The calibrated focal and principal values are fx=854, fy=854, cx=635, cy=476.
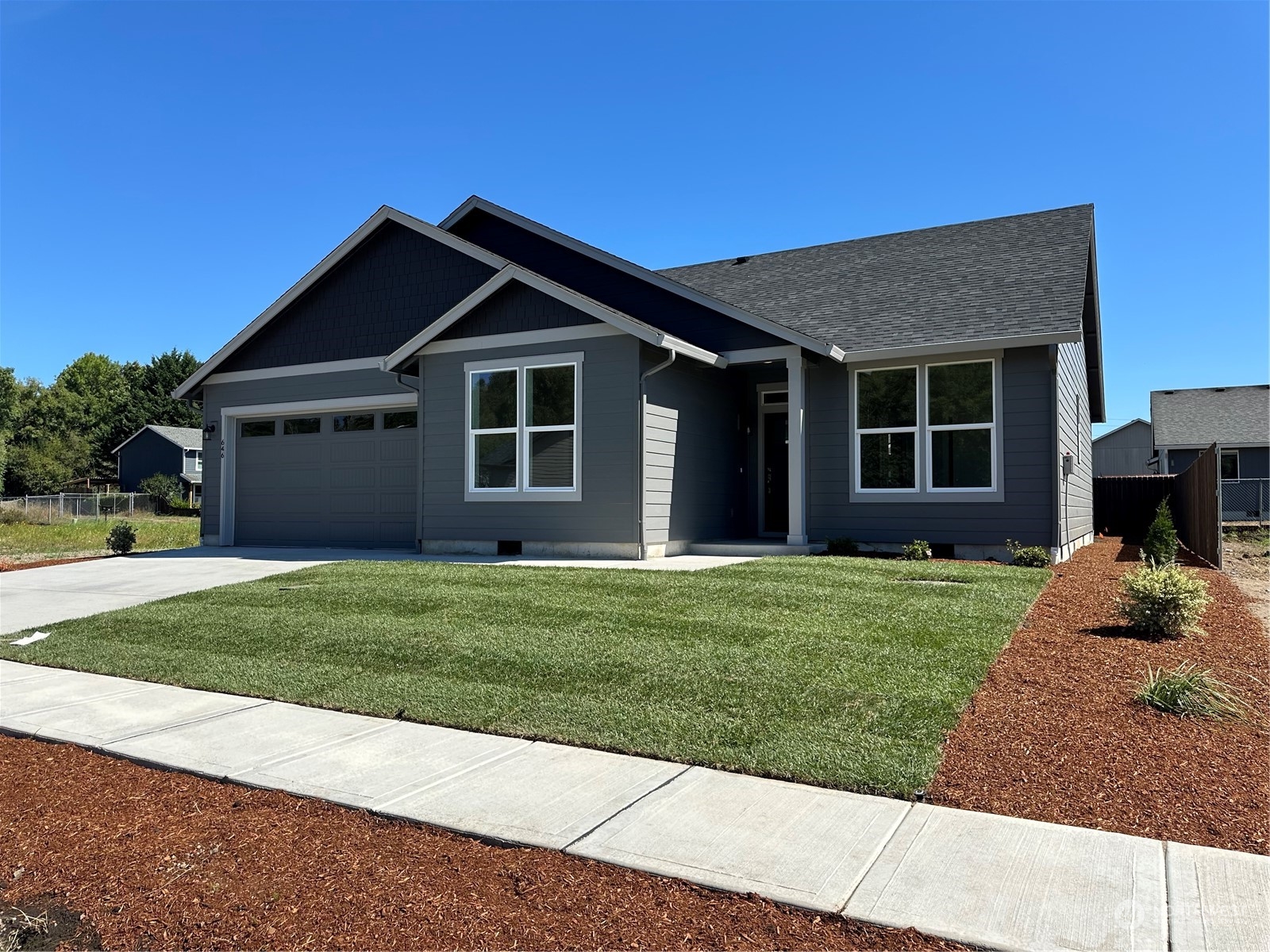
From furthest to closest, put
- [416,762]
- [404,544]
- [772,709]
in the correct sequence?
[404,544], [772,709], [416,762]

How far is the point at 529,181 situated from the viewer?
Result: 1750cm

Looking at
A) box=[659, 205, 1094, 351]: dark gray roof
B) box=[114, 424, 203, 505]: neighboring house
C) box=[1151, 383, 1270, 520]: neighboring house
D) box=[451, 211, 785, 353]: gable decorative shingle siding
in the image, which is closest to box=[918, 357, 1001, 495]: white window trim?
box=[659, 205, 1094, 351]: dark gray roof

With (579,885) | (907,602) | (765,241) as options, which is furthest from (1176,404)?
(579,885)

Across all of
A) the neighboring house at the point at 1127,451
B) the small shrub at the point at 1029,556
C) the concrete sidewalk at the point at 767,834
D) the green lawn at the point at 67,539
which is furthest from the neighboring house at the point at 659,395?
the neighboring house at the point at 1127,451

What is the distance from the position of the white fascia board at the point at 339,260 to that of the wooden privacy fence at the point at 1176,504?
452 inches

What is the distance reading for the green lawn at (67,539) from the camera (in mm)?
18484

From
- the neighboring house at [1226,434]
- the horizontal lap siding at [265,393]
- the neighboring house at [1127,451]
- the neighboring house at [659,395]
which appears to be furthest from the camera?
the neighboring house at [1127,451]

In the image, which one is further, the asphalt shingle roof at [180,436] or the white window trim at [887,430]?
the asphalt shingle roof at [180,436]

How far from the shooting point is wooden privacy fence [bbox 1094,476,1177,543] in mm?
21266

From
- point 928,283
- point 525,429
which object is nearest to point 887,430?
point 928,283

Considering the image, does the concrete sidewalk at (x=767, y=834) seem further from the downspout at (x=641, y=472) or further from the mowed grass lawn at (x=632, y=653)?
the downspout at (x=641, y=472)

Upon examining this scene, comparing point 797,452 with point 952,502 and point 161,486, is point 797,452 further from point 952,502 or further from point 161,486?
point 161,486

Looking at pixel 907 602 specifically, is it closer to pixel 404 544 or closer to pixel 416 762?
pixel 416 762

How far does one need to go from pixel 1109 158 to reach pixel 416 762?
14.5 m
